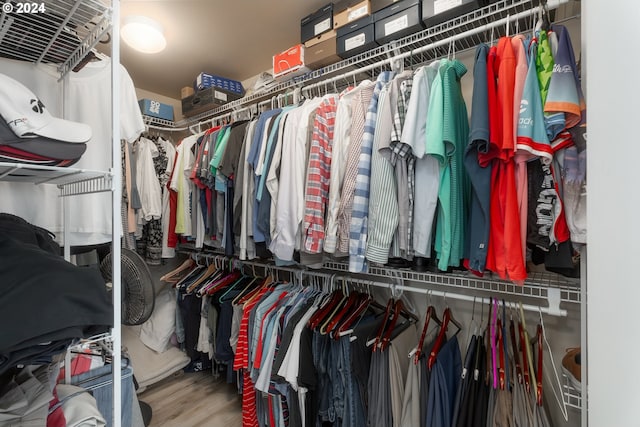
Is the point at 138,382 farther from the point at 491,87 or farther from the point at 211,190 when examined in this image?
the point at 491,87

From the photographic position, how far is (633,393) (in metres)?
0.43

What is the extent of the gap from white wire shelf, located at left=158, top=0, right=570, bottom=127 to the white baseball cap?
1.26m

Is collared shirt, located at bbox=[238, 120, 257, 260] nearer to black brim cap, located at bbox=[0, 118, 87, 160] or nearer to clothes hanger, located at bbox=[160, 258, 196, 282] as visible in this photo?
black brim cap, located at bbox=[0, 118, 87, 160]

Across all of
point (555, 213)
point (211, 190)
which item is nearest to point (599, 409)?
point (555, 213)

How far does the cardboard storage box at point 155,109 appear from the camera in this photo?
249cm

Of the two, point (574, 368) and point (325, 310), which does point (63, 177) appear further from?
point (574, 368)

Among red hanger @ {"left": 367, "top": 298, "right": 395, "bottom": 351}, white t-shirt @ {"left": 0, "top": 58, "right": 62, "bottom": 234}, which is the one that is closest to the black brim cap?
white t-shirt @ {"left": 0, "top": 58, "right": 62, "bottom": 234}

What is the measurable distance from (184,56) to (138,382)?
94.2 inches

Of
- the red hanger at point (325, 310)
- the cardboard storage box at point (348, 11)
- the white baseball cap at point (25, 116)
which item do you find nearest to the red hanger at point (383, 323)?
the red hanger at point (325, 310)

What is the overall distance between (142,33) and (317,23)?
98 cm

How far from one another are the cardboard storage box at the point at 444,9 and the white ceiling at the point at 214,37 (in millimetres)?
705

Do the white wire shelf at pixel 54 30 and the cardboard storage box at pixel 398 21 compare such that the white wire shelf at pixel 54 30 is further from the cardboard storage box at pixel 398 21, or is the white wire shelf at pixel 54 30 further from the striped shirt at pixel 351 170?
the cardboard storage box at pixel 398 21

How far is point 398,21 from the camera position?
4.40ft

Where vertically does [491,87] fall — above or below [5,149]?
above
